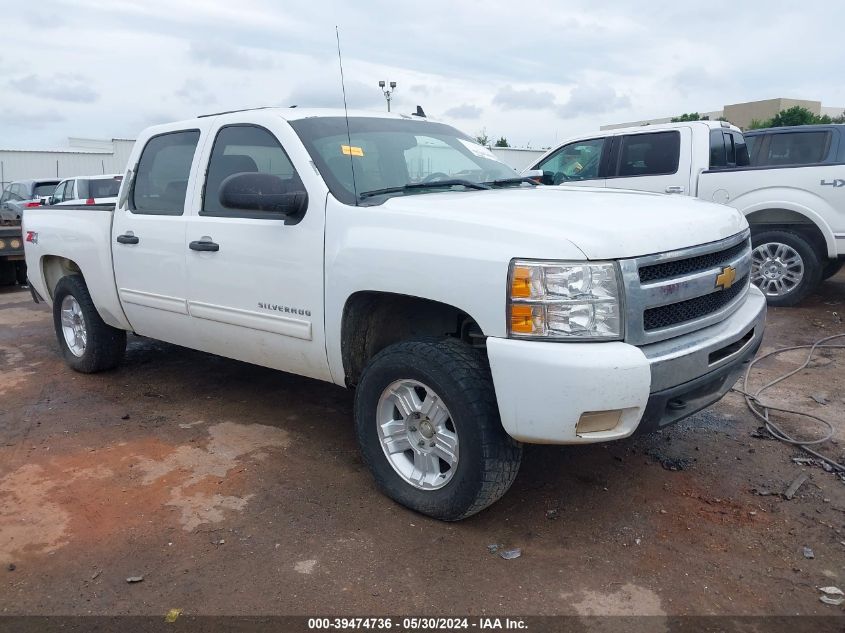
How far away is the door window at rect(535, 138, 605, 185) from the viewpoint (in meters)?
8.73

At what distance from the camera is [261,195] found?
142 inches

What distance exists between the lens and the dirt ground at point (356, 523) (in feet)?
9.34

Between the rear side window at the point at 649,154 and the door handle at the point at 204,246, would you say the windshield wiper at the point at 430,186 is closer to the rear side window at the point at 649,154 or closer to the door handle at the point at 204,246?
the door handle at the point at 204,246

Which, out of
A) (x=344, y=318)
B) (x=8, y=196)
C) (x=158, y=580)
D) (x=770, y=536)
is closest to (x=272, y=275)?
(x=344, y=318)

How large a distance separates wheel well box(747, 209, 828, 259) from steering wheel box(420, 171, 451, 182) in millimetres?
5026

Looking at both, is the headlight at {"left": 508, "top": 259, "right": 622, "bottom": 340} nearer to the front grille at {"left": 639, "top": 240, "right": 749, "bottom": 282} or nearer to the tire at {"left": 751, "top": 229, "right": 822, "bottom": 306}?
the front grille at {"left": 639, "top": 240, "right": 749, "bottom": 282}

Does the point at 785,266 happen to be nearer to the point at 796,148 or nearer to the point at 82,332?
the point at 796,148

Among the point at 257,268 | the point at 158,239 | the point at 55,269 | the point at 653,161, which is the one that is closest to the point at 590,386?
the point at 257,268

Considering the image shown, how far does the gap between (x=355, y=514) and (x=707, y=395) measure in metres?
1.74

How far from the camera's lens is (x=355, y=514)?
137 inches

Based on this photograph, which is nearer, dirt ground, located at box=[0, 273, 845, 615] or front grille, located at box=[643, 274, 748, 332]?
dirt ground, located at box=[0, 273, 845, 615]

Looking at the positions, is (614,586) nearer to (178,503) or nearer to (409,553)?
(409,553)

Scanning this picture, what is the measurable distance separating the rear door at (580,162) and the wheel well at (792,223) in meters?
1.77

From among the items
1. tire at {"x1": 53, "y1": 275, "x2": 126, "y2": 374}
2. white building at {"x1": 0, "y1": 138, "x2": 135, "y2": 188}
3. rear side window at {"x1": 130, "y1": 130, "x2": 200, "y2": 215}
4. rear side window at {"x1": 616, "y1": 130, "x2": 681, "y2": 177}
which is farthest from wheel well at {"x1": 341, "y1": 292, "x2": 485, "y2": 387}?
white building at {"x1": 0, "y1": 138, "x2": 135, "y2": 188}
